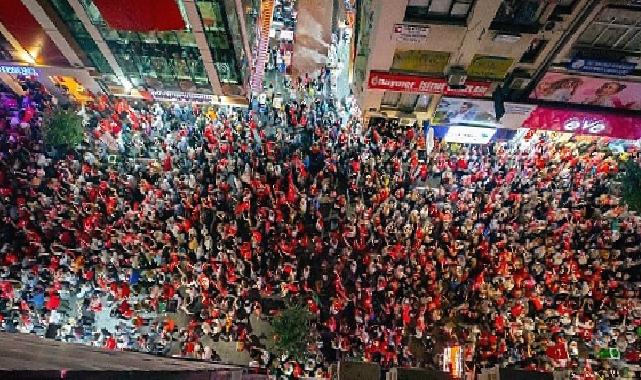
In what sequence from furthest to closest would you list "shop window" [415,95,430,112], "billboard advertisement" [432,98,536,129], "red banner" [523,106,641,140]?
"shop window" [415,95,430,112], "red banner" [523,106,641,140], "billboard advertisement" [432,98,536,129]

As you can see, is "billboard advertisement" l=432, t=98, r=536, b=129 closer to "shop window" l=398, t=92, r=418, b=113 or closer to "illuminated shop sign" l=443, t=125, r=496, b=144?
"illuminated shop sign" l=443, t=125, r=496, b=144

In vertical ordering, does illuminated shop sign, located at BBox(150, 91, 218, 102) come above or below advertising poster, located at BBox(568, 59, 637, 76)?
above

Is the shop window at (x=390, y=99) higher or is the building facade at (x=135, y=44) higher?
the building facade at (x=135, y=44)

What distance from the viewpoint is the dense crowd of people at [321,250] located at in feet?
58.6

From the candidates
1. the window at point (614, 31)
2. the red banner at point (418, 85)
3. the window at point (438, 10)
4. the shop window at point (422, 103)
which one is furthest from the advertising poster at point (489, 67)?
the shop window at point (422, 103)

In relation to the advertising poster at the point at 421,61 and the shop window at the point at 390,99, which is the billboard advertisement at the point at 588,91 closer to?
the advertising poster at the point at 421,61

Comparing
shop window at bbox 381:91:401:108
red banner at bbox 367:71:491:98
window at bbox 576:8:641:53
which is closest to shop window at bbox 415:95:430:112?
shop window at bbox 381:91:401:108

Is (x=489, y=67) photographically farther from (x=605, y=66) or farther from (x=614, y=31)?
(x=614, y=31)

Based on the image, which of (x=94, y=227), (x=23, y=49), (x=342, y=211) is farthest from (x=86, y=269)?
(x=23, y=49)

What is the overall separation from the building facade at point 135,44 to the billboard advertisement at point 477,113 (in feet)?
28.8

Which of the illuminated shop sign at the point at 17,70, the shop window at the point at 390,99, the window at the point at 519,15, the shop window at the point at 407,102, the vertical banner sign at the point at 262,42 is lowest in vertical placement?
the shop window at the point at 407,102

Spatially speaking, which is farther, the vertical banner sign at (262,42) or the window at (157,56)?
the vertical banner sign at (262,42)

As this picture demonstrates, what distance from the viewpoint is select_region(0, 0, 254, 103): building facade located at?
2012 cm

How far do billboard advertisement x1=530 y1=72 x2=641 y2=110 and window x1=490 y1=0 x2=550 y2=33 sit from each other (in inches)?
103
